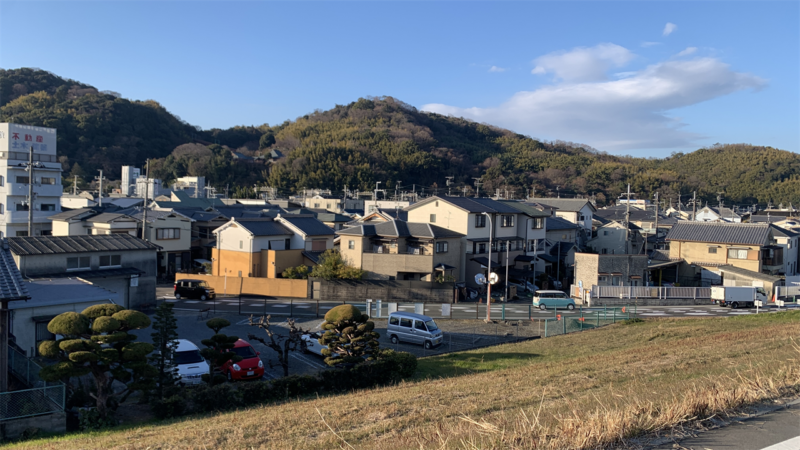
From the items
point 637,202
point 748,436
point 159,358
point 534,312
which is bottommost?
point 534,312

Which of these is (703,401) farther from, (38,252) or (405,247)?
(405,247)

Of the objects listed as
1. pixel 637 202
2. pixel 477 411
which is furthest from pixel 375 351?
pixel 637 202

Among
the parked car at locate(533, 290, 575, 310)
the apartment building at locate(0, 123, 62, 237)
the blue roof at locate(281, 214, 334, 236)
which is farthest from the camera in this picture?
the apartment building at locate(0, 123, 62, 237)

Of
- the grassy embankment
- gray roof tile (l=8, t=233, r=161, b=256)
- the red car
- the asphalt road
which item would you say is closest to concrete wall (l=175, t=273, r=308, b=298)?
gray roof tile (l=8, t=233, r=161, b=256)

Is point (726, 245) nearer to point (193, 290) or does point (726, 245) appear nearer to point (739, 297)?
point (739, 297)

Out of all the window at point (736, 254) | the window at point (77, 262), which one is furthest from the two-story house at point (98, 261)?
the window at point (736, 254)

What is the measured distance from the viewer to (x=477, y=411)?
7.71m

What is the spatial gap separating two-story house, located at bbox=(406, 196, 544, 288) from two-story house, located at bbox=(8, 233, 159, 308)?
20.7 m

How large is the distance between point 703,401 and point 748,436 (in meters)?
0.54

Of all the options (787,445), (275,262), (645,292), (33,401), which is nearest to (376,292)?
(275,262)

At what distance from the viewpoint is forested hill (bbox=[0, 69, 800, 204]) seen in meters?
91.1

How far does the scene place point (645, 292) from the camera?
33062 mm

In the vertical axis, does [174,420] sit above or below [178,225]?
below

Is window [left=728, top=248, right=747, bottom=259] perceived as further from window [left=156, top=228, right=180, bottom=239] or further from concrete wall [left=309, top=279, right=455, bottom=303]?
window [left=156, top=228, right=180, bottom=239]
